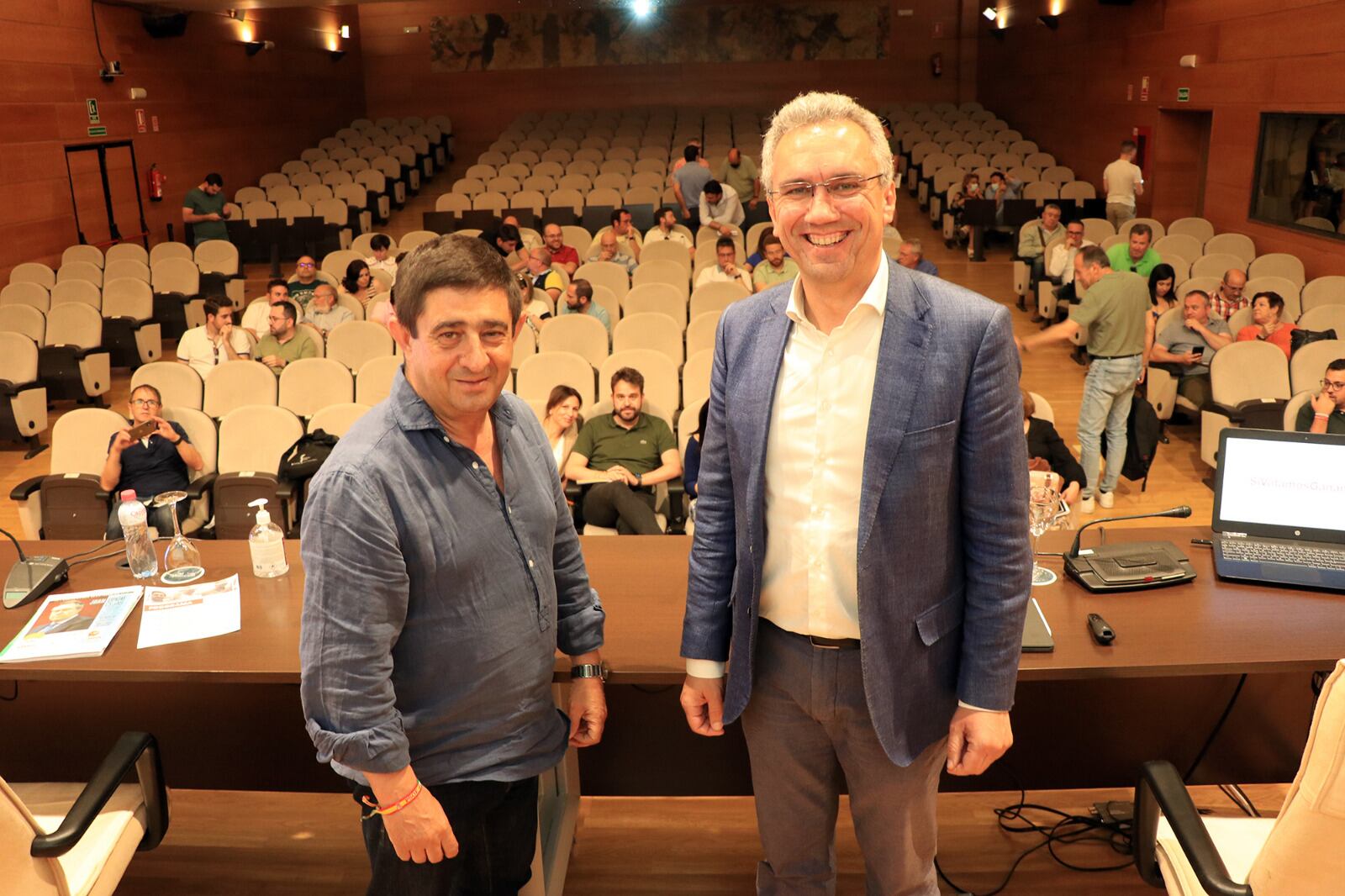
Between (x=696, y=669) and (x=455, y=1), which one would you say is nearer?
(x=696, y=669)

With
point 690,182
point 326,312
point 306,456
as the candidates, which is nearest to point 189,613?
point 306,456

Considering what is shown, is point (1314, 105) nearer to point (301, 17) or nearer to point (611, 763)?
point (611, 763)

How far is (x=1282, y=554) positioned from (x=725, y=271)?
556cm

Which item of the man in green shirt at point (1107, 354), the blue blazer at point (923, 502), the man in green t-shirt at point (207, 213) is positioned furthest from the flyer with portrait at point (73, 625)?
the man in green t-shirt at point (207, 213)

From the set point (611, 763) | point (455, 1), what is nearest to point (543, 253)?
point (611, 763)

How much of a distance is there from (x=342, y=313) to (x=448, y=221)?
3.67 meters

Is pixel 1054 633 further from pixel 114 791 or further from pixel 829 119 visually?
pixel 114 791

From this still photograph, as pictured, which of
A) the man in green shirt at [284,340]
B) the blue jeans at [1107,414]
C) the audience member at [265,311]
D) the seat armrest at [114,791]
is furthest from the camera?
the audience member at [265,311]

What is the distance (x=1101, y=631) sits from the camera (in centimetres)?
201

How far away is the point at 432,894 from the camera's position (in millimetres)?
1705

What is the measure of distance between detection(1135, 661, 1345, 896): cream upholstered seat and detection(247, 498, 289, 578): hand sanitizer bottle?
1929 mm

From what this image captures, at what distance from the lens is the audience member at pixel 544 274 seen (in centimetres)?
727

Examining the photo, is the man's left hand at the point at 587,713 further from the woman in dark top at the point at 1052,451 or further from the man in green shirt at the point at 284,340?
the man in green shirt at the point at 284,340

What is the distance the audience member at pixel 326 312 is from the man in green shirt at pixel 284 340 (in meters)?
0.43
